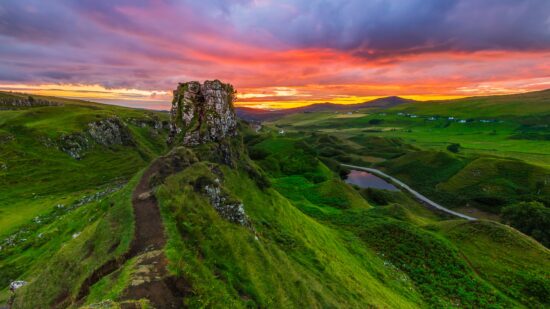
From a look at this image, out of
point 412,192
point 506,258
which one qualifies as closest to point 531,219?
point 506,258

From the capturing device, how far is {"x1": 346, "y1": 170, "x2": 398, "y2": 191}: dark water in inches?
5932

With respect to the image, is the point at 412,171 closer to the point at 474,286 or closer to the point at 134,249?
the point at 474,286

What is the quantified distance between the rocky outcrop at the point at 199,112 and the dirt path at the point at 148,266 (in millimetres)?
22949

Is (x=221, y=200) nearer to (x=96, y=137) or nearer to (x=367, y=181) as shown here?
(x=96, y=137)

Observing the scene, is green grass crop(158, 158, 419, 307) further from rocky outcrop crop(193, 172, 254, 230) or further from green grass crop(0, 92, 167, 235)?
green grass crop(0, 92, 167, 235)

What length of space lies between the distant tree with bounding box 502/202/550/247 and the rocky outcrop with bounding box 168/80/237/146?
8111cm

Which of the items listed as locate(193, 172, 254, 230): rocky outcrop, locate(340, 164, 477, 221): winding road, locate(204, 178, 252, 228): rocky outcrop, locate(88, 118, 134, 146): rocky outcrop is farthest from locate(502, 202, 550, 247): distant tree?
locate(88, 118, 134, 146): rocky outcrop

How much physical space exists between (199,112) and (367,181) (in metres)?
130

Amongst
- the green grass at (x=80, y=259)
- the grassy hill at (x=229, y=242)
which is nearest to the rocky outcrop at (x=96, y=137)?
the grassy hill at (x=229, y=242)

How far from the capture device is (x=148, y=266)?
17391 mm

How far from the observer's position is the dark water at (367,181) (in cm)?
15068

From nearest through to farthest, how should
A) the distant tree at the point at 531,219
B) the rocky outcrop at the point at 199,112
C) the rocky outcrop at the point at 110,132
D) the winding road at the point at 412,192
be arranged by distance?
the rocky outcrop at the point at 199,112, the distant tree at the point at 531,219, the winding road at the point at 412,192, the rocky outcrop at the point at 110,132

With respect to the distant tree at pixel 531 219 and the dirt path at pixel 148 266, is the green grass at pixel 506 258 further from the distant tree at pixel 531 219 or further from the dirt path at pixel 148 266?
the dirt path at pixel 148 266

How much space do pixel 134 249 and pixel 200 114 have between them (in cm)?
3295
